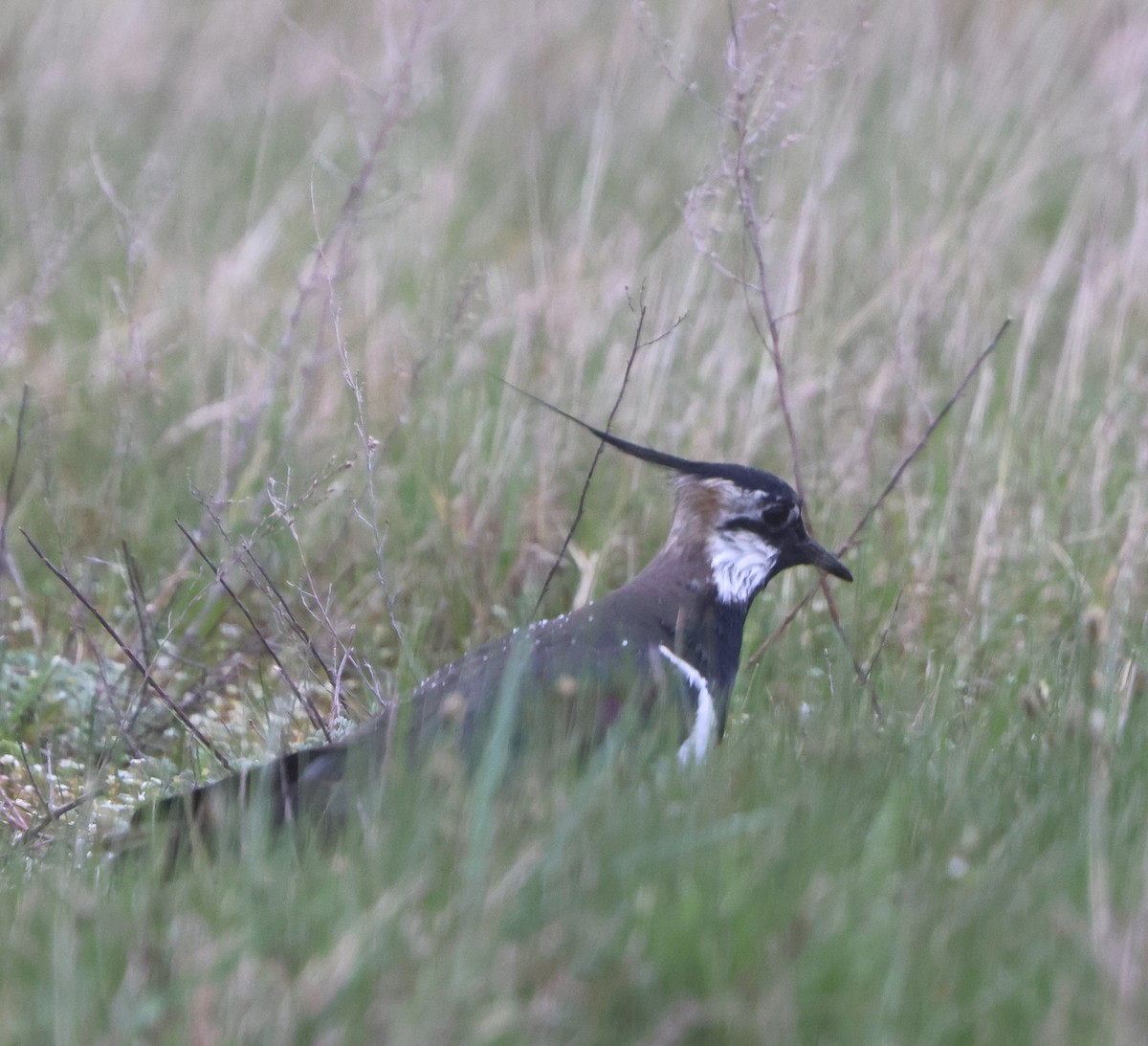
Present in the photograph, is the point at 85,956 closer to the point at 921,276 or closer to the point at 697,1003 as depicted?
the point at 697,1003

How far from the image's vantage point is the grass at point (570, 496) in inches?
80.8

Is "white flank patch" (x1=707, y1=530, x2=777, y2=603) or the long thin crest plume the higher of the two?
the long thin crest plume

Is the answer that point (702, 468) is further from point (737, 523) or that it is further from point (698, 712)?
point (698, 712)

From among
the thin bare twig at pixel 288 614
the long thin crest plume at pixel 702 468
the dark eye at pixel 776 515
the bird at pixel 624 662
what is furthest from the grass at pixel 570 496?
the long thin crest plume at pixel 702 468

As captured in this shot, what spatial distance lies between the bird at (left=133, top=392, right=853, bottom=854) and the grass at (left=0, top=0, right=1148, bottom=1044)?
0.59 feet

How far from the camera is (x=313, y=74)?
8.34m

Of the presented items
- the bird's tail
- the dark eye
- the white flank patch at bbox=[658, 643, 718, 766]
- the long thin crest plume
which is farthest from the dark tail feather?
the dark eye

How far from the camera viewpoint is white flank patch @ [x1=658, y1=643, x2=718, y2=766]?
10.3 feet

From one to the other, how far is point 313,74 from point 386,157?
1.18 metres

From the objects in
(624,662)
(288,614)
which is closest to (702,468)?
(624,662)

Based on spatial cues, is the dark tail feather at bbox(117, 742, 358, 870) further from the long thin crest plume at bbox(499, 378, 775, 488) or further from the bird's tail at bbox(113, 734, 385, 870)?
the long thin crest plume at bbox(499, 378, 775, 488)

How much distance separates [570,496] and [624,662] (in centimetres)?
149

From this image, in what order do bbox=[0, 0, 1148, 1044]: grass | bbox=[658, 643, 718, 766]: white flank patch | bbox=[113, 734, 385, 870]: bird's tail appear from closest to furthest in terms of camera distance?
bbox=[0, 0, 1148, 1044]: grass → bbox=[113, 734, 385, 870]: bird's tail → bbox=[658, 643, 718, 766]: white flank patch

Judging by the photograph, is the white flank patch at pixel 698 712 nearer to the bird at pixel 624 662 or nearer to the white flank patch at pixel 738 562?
the bird at pixel 624 662
